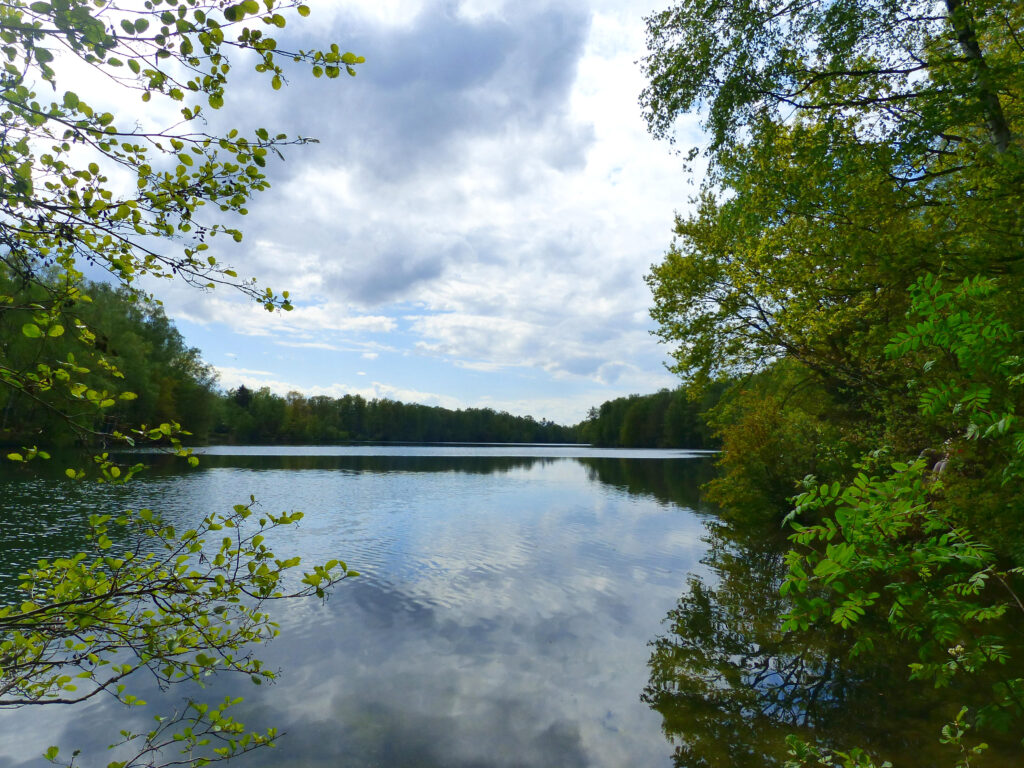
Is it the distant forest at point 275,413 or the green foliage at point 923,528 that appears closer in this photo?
the green foliage at point 923,528

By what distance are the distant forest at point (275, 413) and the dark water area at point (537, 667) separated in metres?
6.27

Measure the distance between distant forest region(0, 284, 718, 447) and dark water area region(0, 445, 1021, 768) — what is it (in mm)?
6266

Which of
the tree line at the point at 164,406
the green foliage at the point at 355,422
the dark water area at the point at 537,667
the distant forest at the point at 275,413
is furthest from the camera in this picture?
the green foliage at the point at 355,422

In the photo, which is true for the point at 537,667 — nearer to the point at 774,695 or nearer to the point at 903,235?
the point at 774,695

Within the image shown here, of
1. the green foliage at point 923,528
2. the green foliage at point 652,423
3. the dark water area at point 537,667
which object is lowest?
the dark water area at point 537,667

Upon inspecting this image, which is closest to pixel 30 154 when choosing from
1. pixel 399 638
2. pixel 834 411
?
pixel 399 638

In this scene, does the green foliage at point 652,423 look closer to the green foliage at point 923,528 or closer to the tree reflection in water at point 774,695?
the tree reflection in water at point 774,695

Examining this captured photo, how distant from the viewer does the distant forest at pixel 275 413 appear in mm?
37219

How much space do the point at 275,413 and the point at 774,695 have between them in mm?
117429

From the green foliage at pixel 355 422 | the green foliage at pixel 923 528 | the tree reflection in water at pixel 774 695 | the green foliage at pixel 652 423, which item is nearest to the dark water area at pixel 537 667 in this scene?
the tree reflection in water at pixel 774 695

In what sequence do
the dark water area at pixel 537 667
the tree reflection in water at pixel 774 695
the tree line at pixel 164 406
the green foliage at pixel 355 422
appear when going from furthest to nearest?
the green foliage at pixel 355 422, the dark water area at pixel 537 667, the tree reflection in water at pixel 774 695, the tree line at pixel 164 406

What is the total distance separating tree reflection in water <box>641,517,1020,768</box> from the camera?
658 cm

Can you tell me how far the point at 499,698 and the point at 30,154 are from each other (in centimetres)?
826

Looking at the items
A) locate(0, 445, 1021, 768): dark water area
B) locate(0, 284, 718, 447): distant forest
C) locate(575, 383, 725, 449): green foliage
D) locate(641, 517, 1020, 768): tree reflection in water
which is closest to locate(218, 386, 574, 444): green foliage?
locate(0, 284, 718, 447): distant forest
